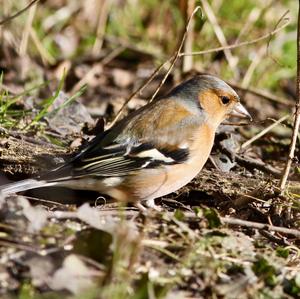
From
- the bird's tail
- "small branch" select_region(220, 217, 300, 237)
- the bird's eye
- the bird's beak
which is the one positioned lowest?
"small branch" select_region(220, 217, 300, 237)

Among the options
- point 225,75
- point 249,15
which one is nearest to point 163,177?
point 225,75

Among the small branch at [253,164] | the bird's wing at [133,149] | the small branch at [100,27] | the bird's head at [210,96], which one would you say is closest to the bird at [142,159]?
the bird's wing at [133,149]

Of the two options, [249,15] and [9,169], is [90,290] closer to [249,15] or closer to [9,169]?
[9,169]

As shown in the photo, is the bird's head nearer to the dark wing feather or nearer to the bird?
the bird

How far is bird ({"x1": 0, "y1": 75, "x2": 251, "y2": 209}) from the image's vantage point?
434 centimetres

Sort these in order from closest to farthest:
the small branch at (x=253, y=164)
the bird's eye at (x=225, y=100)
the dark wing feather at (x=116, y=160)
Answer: the dark wing feather at (x=116, y=160) < the bird's eye at (x=225, y=100) < the small branch at (x=253, y=164)

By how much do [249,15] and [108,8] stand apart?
64.6 inches

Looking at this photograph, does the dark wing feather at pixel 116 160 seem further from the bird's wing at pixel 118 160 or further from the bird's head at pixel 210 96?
the bird's head at pixel 210 96

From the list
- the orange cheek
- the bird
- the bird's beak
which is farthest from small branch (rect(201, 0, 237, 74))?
the bird

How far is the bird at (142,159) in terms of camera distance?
14.2 ft

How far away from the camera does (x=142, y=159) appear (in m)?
4.50

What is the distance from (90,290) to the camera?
305 cm

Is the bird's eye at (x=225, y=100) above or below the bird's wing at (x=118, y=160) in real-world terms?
above

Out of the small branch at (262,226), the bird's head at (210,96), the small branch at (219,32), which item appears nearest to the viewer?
the small branch at (262,226)
